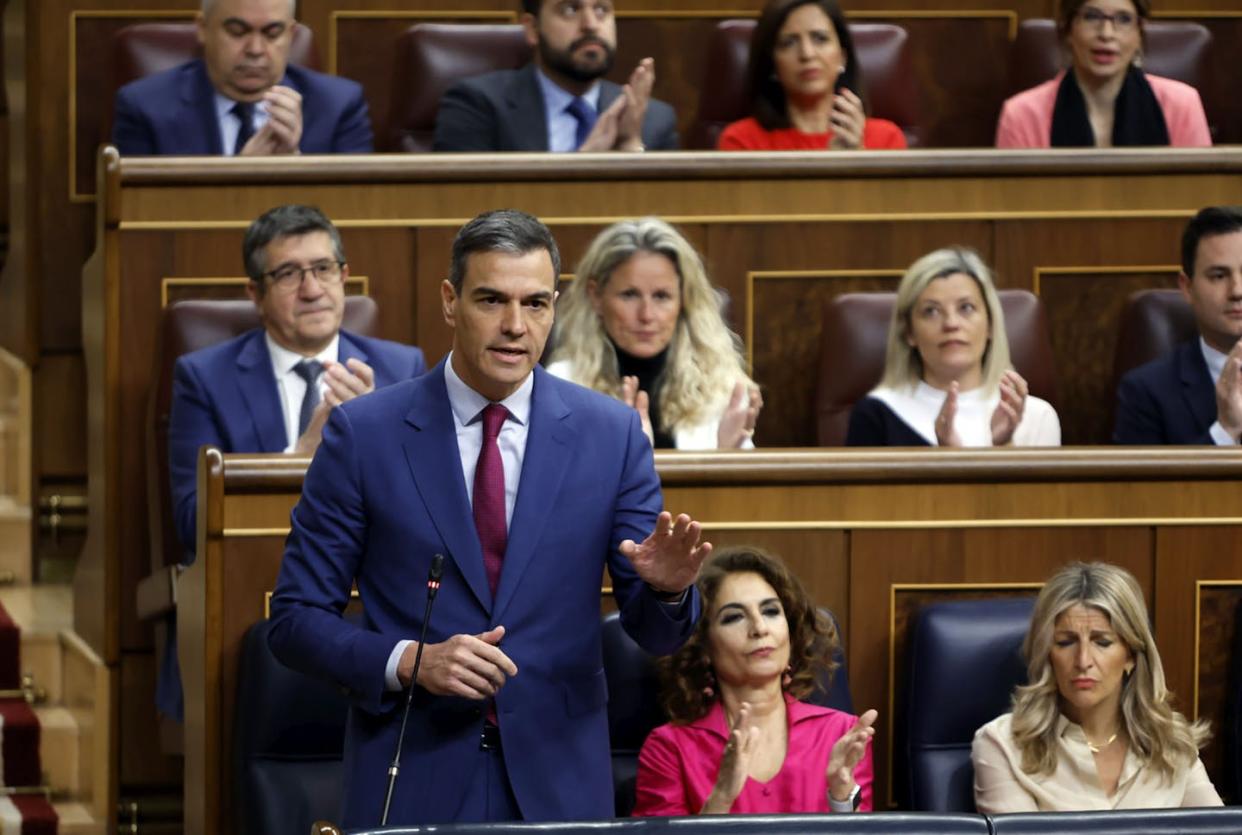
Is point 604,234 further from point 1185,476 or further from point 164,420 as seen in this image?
point 1185,476

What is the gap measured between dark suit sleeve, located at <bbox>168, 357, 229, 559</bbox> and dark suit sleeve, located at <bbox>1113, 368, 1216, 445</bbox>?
2.75 feet

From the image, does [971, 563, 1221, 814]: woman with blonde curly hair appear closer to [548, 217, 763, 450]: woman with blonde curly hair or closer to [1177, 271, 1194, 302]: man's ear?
[548, 217, 763, 450]: woman with blonde curly hair

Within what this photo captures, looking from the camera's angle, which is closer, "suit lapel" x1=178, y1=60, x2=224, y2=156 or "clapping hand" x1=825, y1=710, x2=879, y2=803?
"clapping hand" x1=825, y1=710, x2=879, y2=803

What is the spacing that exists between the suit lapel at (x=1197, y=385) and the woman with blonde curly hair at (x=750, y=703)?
0.60 metres

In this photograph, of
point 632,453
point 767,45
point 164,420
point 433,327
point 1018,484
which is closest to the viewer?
point 632,453

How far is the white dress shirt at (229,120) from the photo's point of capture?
2.24 metres

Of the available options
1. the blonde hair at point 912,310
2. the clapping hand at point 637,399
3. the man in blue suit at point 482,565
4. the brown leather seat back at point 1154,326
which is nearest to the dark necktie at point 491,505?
the man in blue suit at point 482,565

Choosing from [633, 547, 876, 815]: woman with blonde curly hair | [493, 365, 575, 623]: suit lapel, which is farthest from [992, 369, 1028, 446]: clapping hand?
[493, 365, 575, 623]: suit lapel

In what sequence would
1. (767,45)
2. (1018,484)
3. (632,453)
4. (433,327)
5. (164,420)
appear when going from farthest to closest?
(767,45) → (433,327) → (164,420) → (1018,484) → (632,453)

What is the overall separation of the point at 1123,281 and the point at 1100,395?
0.39 ft

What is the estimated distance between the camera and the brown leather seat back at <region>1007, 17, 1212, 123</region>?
2.65 m

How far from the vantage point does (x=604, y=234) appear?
1981 mm

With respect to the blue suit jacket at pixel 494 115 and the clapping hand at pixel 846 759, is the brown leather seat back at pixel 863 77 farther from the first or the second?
the clapping hand at pixel 846 759

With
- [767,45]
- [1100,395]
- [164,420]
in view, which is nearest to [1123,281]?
[1100,395]
